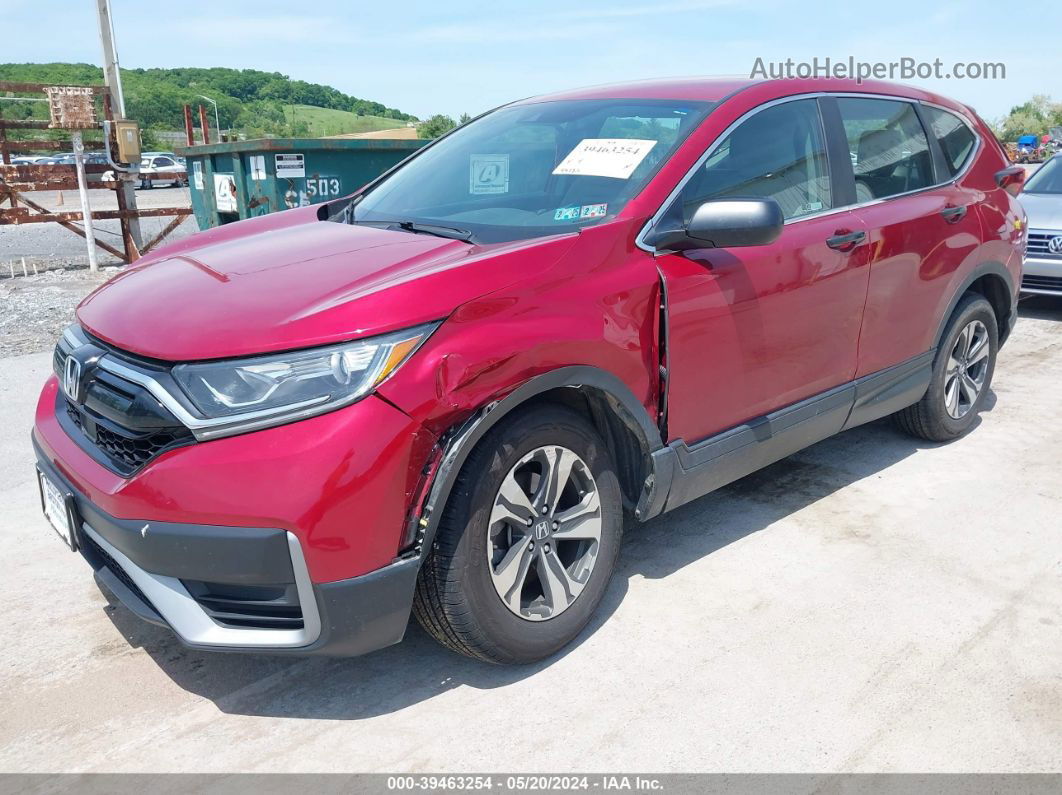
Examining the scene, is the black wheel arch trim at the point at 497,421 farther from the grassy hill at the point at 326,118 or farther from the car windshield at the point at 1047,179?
the grassy hill at the point at 326,118

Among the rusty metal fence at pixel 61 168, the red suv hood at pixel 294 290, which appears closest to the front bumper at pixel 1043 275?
the red suv hood at pixel 294 290

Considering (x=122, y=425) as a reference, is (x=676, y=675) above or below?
below

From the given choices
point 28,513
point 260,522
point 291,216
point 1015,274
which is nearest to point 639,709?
point 260,522

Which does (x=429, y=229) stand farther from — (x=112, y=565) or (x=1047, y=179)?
(x=1047, y=179)

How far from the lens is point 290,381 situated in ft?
7.66

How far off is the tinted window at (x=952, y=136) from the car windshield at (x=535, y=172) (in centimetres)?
175

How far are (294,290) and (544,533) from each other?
3.38 ft

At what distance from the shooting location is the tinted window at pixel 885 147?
12.9ft

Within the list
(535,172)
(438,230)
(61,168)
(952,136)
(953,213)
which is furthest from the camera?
(61,168)

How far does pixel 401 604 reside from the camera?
8.11 feet

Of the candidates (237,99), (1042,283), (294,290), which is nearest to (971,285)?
(294,290)

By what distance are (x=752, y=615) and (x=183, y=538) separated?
1897 millimetres

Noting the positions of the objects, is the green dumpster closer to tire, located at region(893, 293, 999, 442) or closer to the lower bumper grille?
tire, located at region(893, 293, 999, 442)
